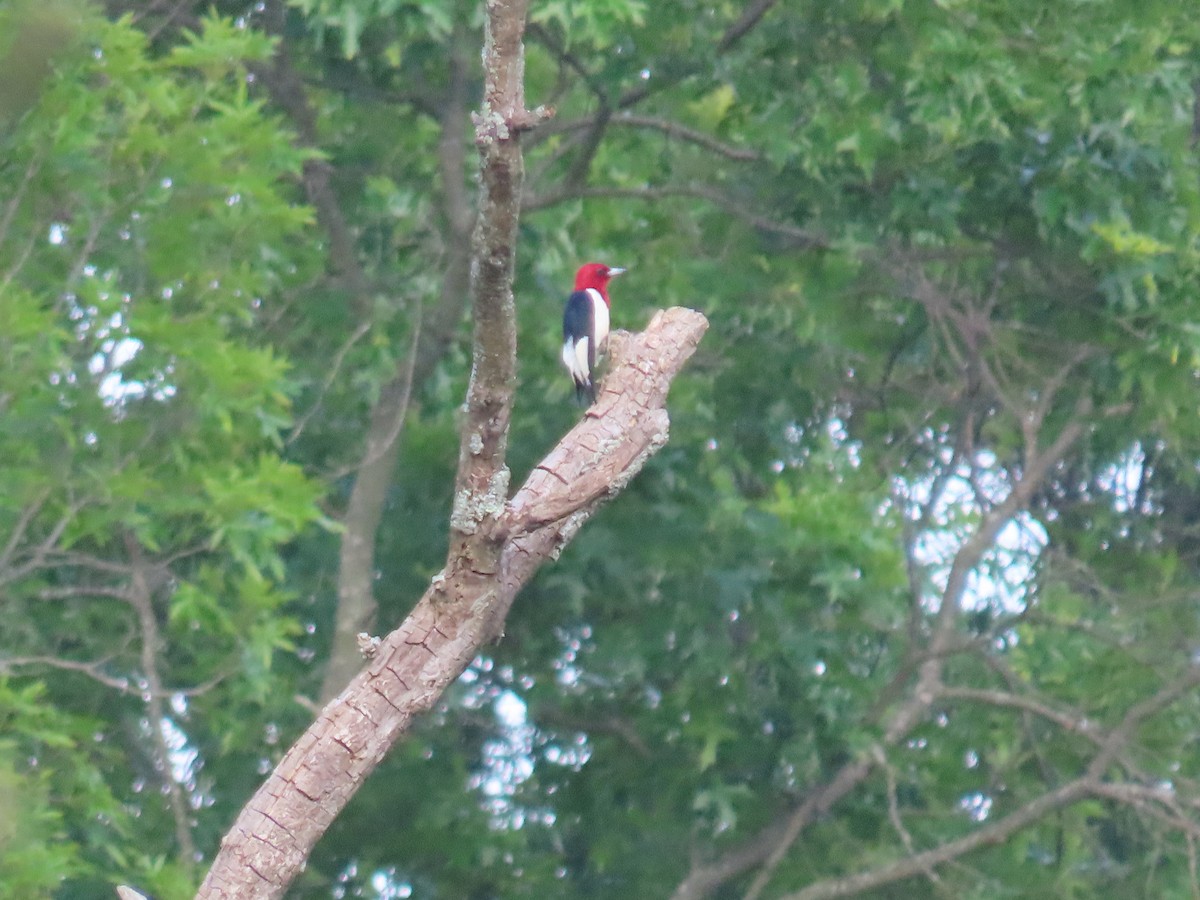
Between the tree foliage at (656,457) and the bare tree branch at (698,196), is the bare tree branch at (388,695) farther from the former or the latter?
the bare tree branch at (698,196)

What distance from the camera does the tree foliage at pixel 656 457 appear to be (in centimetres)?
828

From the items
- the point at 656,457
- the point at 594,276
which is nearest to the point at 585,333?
the point at 594,276

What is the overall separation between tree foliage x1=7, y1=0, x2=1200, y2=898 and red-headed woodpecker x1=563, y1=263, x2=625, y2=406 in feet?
3.16

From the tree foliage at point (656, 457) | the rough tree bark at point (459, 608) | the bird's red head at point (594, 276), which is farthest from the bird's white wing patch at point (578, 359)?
the rough tree bark at point (459, 608)

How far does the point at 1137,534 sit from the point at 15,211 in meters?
8.20

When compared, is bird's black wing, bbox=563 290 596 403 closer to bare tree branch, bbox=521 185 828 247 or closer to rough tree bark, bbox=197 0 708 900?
bare tree branch, bbox=521 185 828 247

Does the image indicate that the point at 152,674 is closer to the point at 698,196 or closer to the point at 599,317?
the point at 599,317

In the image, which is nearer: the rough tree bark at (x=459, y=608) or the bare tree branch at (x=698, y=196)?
the rough tree bark at (x=459, y=608)

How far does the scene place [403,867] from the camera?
38.3 feet

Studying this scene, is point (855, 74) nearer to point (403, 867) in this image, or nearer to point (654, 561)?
point (654, 561)

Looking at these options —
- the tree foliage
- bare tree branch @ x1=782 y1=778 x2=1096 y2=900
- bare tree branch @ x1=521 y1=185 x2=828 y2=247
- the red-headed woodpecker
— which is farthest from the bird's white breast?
bare tree branch @ x1=782 y1=778 x2=1096 y2=900

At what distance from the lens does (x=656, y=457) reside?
1012 cm

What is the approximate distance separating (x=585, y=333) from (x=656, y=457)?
60.7 inches

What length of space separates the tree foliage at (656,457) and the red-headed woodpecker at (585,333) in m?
0.96
